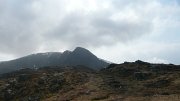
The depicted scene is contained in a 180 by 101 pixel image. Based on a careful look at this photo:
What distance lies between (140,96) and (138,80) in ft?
113

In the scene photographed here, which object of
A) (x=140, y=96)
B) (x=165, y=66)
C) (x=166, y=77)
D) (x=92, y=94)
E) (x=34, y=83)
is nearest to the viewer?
(x=140, y=96)

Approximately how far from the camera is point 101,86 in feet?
407

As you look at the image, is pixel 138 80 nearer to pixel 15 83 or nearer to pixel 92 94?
pixel 92 94

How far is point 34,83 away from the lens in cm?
14350

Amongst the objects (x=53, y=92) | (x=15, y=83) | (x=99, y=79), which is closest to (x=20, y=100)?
(x=53, y=92)

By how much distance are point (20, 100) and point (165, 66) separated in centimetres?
7144

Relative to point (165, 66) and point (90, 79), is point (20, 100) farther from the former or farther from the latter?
point (165, 66)

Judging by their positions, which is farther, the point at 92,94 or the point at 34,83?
the point at 34,83

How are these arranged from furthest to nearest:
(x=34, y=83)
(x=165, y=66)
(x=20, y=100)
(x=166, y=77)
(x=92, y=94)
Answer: (x=165, y=66), (x=34, y=83), (x=166, y=77), (x=20, y=100), (x=92, y=94)

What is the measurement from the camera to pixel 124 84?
127 metres

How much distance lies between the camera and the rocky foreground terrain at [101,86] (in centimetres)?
10838

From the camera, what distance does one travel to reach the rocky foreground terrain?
10838 cm

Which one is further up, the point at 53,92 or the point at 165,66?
the point at 165,66

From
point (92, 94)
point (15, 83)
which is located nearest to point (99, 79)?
point (92, 94)
